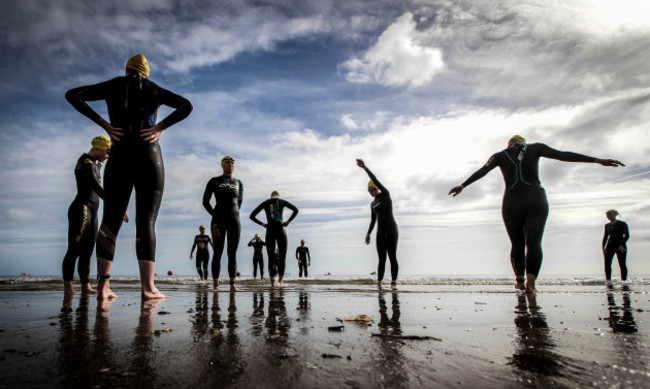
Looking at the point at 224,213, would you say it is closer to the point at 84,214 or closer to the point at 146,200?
the point at 84,214

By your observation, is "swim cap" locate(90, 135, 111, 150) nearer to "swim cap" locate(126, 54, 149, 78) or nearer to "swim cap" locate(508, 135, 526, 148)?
"swim cap" locate(126, 54, 149, 78)

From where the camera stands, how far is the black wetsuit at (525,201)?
15.5ft

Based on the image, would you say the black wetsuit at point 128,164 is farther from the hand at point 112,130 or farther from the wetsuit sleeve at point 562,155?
the wetsuit sleeve at point 562,155

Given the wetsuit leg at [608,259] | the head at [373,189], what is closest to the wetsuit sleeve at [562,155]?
the head at [373,189]

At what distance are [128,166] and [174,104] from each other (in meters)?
0.77

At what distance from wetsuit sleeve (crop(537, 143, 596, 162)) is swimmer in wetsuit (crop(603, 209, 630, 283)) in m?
11.1

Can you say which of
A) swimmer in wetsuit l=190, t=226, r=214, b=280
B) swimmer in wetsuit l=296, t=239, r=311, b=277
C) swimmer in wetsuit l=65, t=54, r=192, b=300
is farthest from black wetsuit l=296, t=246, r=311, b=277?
swimmer in wetsuit l=65, t=54, r=192, b=300

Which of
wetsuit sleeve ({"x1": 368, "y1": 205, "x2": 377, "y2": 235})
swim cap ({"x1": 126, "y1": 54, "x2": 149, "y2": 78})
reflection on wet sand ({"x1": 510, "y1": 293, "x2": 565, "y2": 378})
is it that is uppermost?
swim cap ({"x1": 126, "y1": 54, "x2": 149, "y2": 78})

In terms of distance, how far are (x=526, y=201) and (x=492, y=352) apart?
4224mm

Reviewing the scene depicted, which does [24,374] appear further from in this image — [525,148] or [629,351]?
[525,148]

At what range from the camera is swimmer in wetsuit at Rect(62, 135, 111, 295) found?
4801 millimetres

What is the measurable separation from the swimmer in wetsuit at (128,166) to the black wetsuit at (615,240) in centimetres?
1617

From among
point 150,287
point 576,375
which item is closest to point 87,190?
point 150,287

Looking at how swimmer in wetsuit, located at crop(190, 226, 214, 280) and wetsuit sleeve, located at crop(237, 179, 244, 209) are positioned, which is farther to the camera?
swimmer in wetsuit, located at crop(190, 226, 214, 280)
